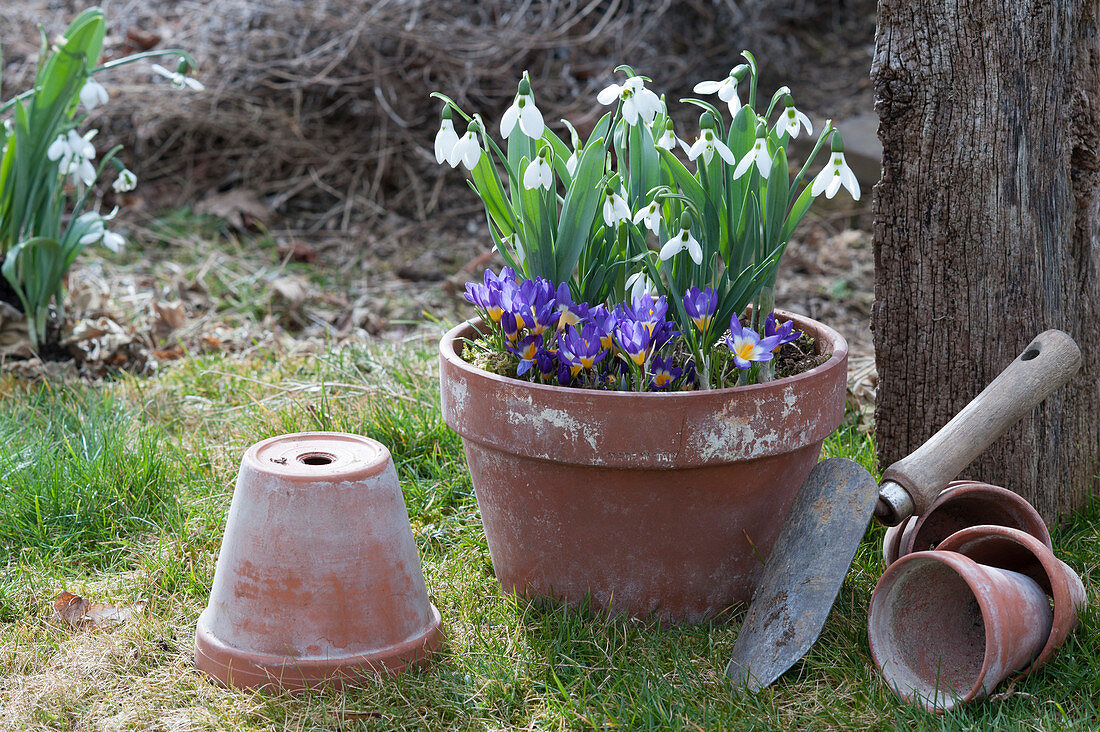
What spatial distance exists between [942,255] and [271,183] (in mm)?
3313

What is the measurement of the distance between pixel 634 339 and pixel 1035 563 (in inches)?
32.2

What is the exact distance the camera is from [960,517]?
197 centimetres

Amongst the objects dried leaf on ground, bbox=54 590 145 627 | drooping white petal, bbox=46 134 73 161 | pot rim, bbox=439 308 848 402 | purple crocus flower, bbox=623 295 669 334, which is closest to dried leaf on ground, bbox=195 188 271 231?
drooping white petal, bbox=46 134 73 161

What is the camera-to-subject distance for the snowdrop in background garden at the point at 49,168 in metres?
2.74

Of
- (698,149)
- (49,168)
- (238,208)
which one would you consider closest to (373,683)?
(698,149)

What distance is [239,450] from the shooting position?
2449 mm

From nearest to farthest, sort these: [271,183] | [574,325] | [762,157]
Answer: [762,157]
[574,325]
[271,183]

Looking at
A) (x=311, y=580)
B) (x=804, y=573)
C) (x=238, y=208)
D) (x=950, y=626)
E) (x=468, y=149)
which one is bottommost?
(x=950, y=626)

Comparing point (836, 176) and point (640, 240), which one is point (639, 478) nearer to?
point (640, 240)

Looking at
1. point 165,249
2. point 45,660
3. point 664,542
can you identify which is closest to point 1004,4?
point 664,542

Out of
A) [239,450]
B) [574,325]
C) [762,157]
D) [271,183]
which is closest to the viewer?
[762,157]

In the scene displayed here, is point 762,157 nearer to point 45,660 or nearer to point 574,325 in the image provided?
point 574,325

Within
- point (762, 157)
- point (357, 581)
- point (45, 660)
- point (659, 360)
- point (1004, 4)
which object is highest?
point (1004, 4)

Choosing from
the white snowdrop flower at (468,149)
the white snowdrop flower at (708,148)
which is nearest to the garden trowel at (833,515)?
the white snowdrop flower at (708,148)
